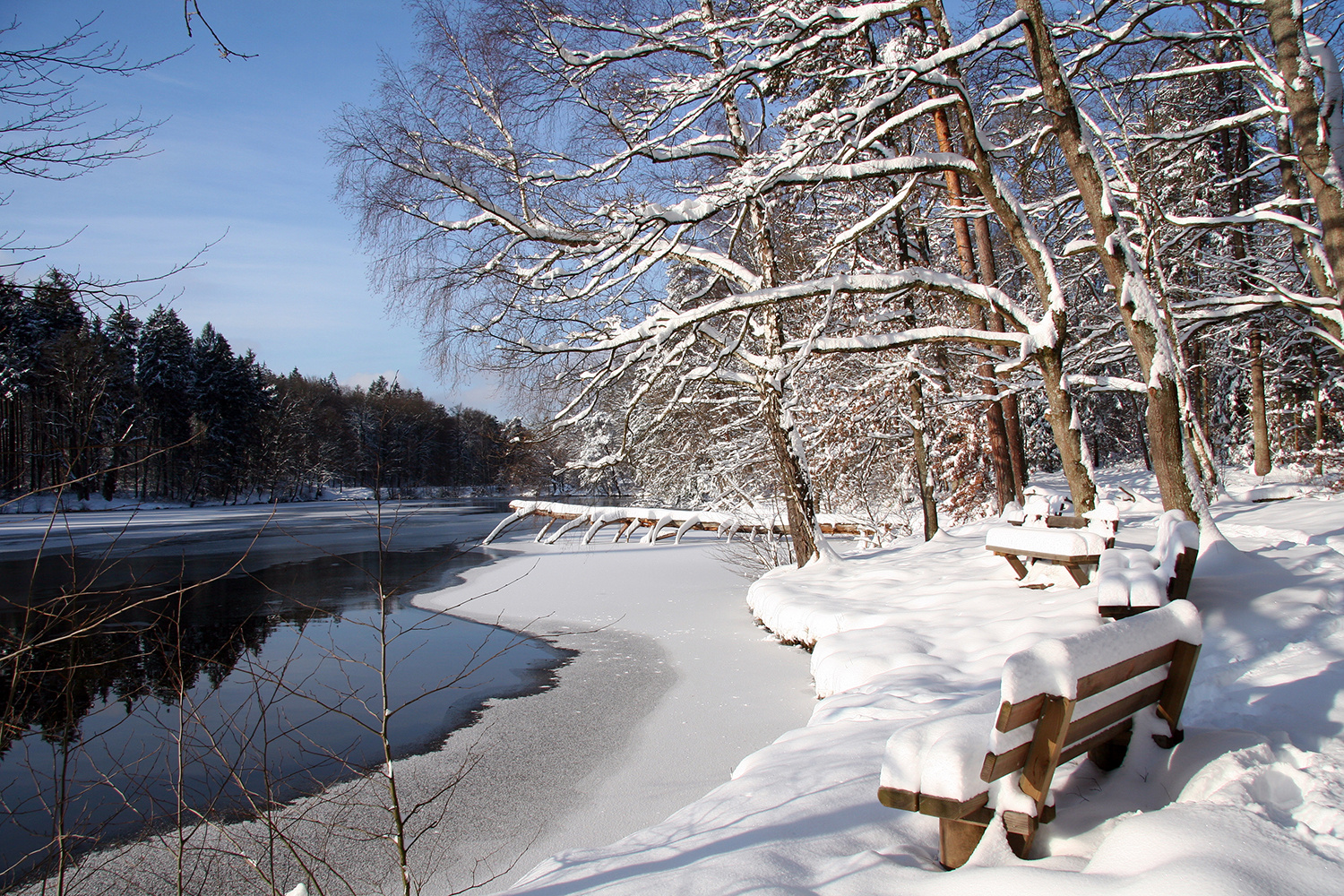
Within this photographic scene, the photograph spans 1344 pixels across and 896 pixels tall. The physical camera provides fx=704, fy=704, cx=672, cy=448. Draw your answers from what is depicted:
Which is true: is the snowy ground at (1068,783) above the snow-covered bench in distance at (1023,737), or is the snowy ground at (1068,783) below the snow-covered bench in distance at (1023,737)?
below

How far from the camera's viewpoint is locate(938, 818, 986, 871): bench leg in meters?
2.28

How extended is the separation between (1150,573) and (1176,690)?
774mm

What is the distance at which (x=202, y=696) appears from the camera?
6.62 m

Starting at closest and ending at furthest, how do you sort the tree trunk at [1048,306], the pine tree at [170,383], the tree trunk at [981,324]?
1. the tree trunk at [1048,306]
2. the tree trunk at [981,324]
3. the pine tree at [170,383]

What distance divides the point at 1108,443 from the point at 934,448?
26.6 m

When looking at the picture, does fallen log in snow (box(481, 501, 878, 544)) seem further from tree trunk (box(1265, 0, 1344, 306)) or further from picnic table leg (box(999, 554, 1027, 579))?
tree trunk (box(1265, 0, 1344, 306))

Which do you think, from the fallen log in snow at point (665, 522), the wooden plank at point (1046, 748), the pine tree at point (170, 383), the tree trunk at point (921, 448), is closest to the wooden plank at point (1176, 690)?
the wooden plank at point (1046, 748)

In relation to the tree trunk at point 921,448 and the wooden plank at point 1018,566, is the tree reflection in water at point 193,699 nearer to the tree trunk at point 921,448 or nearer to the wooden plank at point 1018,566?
the wooden plank at point 1018,566

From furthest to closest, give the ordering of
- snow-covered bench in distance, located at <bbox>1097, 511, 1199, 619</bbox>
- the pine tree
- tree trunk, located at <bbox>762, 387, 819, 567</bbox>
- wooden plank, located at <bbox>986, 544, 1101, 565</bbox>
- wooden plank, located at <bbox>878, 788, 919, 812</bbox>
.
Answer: the pine tree < tree trunk, located at <bbox>762, 387, 819, 567</bbox> < wooden plank, located at <bbox>986, 544, 1101, 565</bbox> < snow-covered bench in distance, located at <bbox>1097, 511, 1199, 619</bbox> < wooden plank, located at <bbox>878, 788, 919, 812</bbox>

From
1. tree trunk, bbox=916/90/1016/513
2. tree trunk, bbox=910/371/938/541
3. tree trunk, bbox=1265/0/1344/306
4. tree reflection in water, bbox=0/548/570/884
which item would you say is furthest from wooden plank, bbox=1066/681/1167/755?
tree trunk, bbox=910/371/938/541

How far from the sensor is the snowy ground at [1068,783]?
201 cm

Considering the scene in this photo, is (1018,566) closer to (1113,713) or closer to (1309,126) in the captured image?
(1113,713)

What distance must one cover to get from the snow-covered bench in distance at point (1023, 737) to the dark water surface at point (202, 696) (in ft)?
4.86

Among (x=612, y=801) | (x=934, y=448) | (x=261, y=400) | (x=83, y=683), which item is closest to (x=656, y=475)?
(x=934, y=448)
